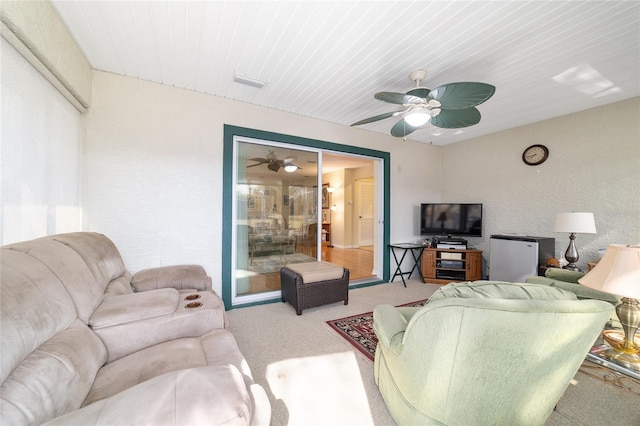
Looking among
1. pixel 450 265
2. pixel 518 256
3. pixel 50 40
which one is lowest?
pixel 450 265

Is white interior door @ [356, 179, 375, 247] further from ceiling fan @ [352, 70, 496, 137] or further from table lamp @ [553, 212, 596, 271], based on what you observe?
ceiling fan @ [352, 70, 496, 137]

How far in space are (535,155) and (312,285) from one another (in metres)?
3.99

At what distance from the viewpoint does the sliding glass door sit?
3.33 m

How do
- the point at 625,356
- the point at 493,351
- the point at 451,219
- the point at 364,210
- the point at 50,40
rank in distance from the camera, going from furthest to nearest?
the point at 364,210, the point at 451,219, the point at 50,40, the point at 625,356, the point at 493,351

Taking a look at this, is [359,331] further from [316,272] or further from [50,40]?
[50,40]

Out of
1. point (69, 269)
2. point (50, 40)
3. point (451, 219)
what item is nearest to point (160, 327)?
point (69, 269)

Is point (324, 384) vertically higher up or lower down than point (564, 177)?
Answer: lower down

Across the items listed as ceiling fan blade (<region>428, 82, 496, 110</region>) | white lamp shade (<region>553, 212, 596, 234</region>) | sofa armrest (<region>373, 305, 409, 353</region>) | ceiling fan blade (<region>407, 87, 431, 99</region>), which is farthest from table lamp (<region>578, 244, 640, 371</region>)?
white lamp shade (<region>553, 212, 596, 234</region>)

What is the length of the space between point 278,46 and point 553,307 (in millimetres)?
2514

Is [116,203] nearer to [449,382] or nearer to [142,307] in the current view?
[142,307]

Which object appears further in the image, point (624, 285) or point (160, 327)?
point (160, 327)

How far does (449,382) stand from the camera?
1.08 meters

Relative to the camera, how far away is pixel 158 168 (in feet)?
9.13

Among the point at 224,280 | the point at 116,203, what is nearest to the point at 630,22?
the point at 224,280
